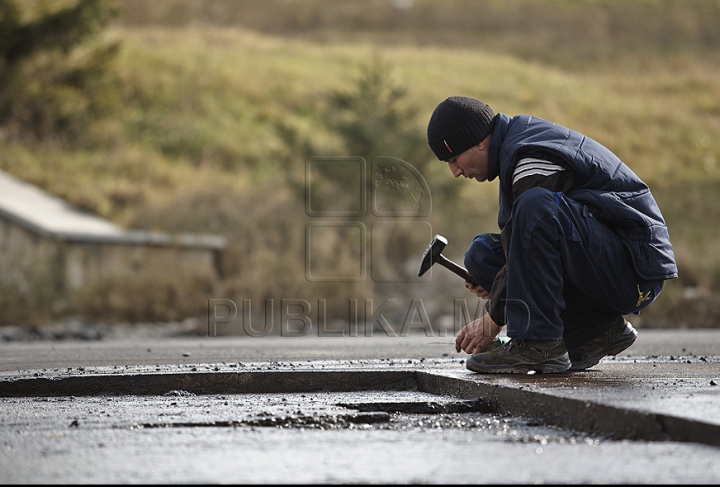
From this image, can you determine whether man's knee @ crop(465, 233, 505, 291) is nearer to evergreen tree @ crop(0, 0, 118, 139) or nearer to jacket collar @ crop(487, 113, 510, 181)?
jacket collar @ crop(487, 113, 510, 181)

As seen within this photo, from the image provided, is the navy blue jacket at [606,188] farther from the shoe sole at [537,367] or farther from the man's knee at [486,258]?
the shoe sole at [537,367]

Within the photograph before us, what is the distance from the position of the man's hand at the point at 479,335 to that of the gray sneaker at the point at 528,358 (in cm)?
11

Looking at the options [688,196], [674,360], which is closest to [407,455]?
[674,360]

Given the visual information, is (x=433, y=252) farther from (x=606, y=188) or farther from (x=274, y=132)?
(x=274, y=132)

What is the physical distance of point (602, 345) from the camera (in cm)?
447

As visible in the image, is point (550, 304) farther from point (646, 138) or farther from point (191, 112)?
point (646, 138)

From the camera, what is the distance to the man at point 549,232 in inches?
159

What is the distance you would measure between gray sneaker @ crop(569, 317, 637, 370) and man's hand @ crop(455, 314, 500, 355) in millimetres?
419

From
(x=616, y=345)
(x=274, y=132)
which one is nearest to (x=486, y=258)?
(x=616, y=345)

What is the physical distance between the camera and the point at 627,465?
2389 millimetres

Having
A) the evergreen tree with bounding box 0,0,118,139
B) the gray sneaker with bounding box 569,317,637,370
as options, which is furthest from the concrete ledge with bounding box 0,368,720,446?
the evergreen tree with bounding box 0,0,118,139

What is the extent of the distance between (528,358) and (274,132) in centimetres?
1720

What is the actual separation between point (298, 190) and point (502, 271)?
1300cm

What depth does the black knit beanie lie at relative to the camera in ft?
14.1
